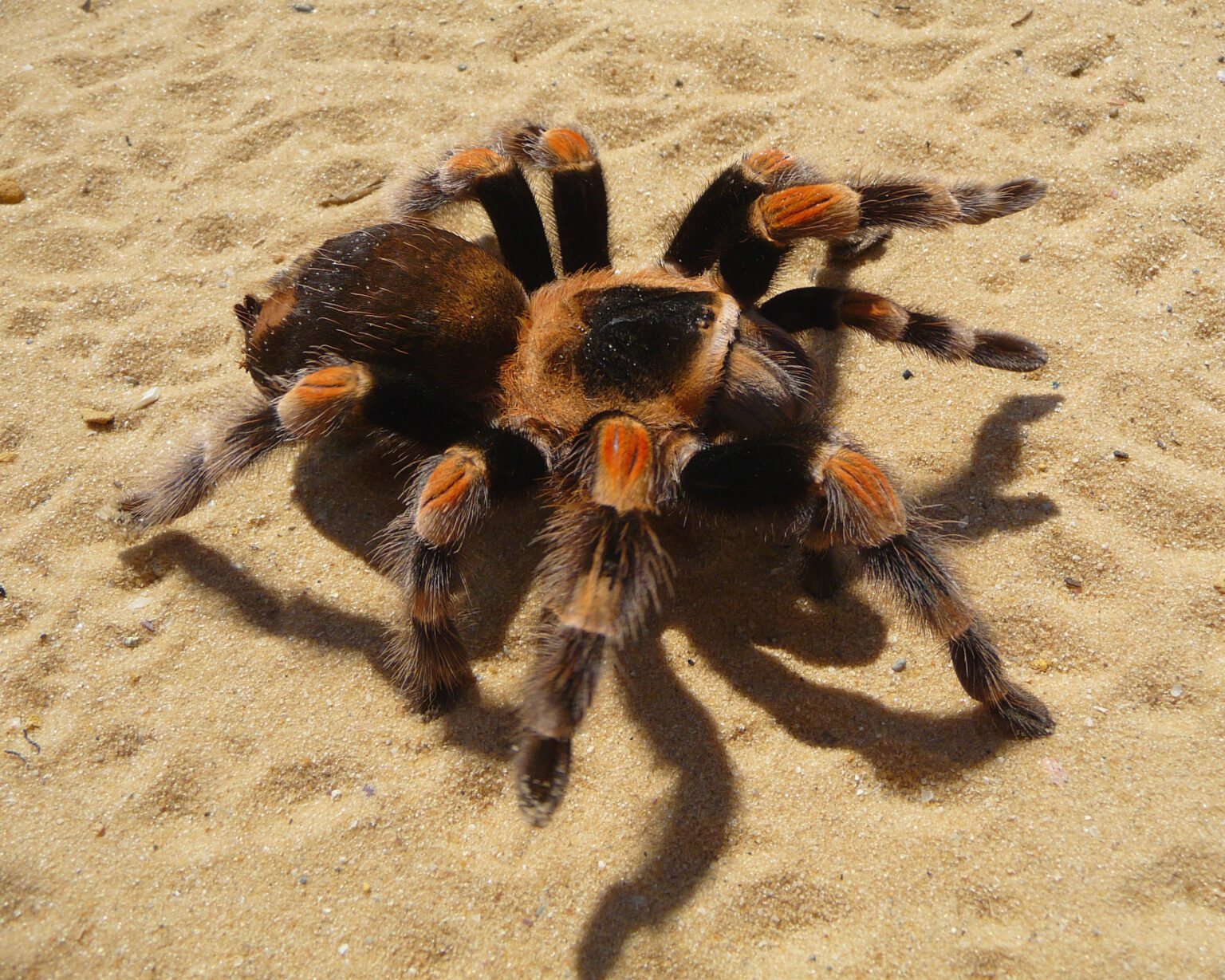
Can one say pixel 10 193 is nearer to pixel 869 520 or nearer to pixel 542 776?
pixel 542 776

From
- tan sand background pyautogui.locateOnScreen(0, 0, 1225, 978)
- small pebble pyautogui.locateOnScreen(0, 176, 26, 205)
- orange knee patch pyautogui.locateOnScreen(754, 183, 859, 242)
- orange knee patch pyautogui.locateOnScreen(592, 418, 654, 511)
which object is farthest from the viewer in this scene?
small pebble pyautogui.locateOnScreen(0, 176, 26, 205)

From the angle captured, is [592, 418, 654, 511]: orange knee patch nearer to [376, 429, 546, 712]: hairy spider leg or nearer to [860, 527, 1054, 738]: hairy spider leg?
[376, 429, 546, 712]: hairy spider leg

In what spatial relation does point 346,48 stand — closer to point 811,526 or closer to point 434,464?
point 434,464

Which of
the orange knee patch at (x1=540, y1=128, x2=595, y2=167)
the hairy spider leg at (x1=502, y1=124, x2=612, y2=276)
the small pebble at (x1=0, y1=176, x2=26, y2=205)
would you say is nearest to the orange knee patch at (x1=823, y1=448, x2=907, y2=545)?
the hairy spider leg at (x1=502, y1=124, x2=612, y2=276)

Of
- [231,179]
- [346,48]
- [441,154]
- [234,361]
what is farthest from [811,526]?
[346,48]

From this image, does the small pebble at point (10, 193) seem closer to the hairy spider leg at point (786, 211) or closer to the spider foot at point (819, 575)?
the hairy spider leg at point (786, 211)
